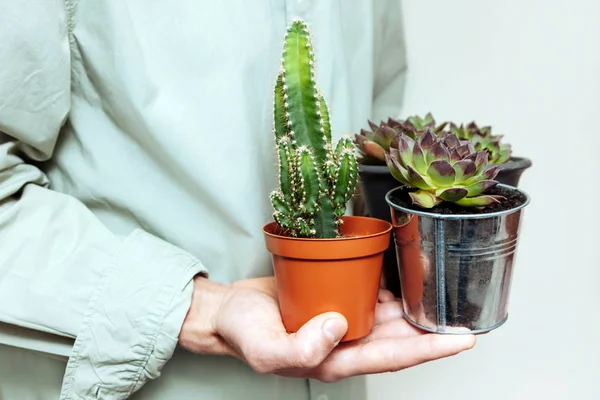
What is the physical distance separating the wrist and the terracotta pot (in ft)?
0.35

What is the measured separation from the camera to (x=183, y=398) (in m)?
0.72

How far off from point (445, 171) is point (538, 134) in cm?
54

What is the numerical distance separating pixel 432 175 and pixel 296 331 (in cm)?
22

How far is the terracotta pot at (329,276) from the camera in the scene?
0.55 m

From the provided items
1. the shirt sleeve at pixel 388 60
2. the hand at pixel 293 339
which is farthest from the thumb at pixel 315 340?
the shirt sleeve at pixel 388 60

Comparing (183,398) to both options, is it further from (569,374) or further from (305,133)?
(569,374)

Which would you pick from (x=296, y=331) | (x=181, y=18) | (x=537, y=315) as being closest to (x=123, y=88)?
(x=181, y=18)

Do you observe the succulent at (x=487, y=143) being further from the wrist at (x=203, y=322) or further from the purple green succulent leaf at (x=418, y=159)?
the wrist at (x=203, y=322)

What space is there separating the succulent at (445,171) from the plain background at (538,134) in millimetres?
479

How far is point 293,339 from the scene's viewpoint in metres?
0.54

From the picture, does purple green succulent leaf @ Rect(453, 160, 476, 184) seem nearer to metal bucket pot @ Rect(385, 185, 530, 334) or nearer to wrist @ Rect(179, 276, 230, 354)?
metal bucket pot @ Rect(385, 185, 530, 334)

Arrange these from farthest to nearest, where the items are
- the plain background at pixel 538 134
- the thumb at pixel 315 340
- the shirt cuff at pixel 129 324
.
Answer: the plain background at pixel 538 134
the shirt cuff at pixel 129 324
the thumb at pixel 315 340

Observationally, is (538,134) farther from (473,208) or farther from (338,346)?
(338,346)

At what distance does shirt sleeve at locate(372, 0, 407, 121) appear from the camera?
38.1 inches
